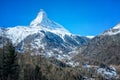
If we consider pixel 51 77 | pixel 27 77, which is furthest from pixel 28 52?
pixel 27 77

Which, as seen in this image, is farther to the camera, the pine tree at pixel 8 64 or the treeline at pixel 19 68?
the treeline at pixel 19 68

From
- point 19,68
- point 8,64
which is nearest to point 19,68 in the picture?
point 19,68

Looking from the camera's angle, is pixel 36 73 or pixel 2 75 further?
pixel 36 73

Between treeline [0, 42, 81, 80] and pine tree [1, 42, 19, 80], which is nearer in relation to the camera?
pine tree [1, 42, 19, 80]

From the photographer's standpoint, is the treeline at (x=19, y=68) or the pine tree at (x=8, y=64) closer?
the pine tree at (x=8, y=64)

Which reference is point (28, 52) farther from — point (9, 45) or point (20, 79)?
point (9, 45)

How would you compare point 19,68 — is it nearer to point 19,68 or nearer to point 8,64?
point 19,68

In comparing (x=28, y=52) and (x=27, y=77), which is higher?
(x=28, y=52)

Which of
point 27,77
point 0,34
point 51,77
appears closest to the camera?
point 0,34

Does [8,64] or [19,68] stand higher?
[19,68]

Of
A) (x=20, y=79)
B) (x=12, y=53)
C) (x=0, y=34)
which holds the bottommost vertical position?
(x=20, y=79)

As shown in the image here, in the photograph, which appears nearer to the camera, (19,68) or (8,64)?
(8,64)
